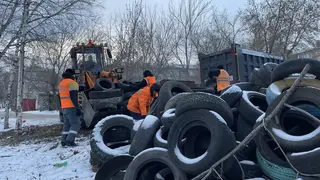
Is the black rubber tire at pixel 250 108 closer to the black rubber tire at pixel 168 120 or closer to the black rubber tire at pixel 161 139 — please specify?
the black rubber tire at pixel 168 120

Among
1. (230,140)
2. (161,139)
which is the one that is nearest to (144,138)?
(161,139)

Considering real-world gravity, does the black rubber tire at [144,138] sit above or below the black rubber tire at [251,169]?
above

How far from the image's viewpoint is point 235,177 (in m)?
3.41

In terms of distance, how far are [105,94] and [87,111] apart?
0.69m

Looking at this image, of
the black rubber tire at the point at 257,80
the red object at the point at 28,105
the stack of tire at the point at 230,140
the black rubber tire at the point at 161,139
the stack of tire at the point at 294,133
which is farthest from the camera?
the red object at the point at 28,105

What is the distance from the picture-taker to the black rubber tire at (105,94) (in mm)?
8625

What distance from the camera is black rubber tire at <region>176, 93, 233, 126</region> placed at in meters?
3.56

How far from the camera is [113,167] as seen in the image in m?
4.19

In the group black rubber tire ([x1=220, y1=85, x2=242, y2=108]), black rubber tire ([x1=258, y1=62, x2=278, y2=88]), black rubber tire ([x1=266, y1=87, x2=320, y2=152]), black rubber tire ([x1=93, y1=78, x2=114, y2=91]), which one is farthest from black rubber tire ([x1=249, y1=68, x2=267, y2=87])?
black rubber tire ([x1=93, y1=78, x2=114, y2=91])

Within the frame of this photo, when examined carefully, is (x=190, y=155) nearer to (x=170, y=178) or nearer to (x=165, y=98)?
(x=170, y=178)

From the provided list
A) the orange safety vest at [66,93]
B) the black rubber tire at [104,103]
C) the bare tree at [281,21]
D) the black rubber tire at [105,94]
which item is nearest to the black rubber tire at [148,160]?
the orange safety vest at [66,93]

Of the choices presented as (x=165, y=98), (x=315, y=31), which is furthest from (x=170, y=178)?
(x=315, y=31)

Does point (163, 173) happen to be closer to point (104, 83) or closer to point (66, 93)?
point (66, 93)

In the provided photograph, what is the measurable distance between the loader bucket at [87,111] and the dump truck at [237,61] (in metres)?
4.26
